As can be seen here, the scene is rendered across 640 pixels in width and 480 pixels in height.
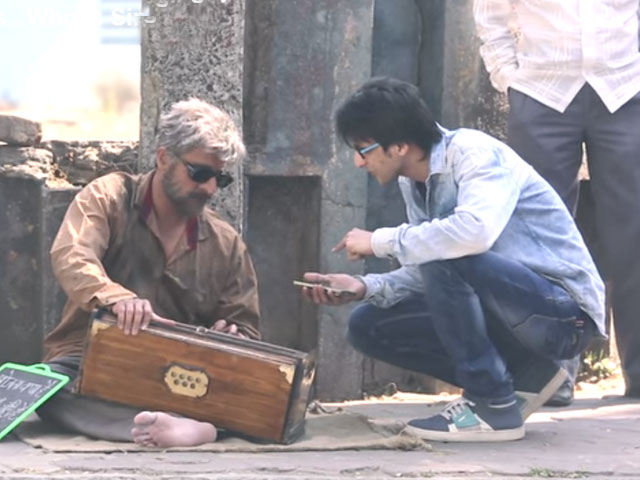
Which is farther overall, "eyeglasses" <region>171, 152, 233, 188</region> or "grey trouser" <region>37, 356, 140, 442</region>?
"eyeglasses" <region>171, 152, 233, 188</region>

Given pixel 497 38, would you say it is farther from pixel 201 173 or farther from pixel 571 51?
pixel 201 173

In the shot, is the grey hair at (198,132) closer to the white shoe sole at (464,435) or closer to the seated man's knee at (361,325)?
the seated man's knee at (361,325)

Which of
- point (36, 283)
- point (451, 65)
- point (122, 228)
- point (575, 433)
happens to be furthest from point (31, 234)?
point (575, 433)

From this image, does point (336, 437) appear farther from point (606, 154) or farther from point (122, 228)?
point (606, 154)

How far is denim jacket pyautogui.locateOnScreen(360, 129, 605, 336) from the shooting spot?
15.8ft

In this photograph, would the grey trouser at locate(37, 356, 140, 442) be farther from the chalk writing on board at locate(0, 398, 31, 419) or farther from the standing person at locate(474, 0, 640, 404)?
the standing person at locate(474, 0, 640, 404)

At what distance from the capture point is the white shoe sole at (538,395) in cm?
520

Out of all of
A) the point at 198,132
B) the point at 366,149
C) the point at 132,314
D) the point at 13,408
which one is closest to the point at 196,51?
the point at 198,132

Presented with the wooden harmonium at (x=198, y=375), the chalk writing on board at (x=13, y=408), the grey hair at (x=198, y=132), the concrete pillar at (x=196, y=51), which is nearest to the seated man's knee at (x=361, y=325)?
the wooden harmonium at (x=198, y=375)

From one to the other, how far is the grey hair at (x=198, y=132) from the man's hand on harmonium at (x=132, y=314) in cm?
61

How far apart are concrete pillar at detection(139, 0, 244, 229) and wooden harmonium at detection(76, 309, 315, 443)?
1130 mm

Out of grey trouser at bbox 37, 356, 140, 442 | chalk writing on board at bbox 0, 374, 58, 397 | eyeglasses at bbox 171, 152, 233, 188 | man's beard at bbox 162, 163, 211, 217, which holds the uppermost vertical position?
eyeglasses at bbox 171, 152, 233, 188

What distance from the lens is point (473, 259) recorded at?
488 centimetres

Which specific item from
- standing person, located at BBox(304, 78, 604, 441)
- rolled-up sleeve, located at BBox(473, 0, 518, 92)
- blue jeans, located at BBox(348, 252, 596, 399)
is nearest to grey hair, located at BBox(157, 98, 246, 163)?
standing person, located at BBox(304, 78, 604, 441)
